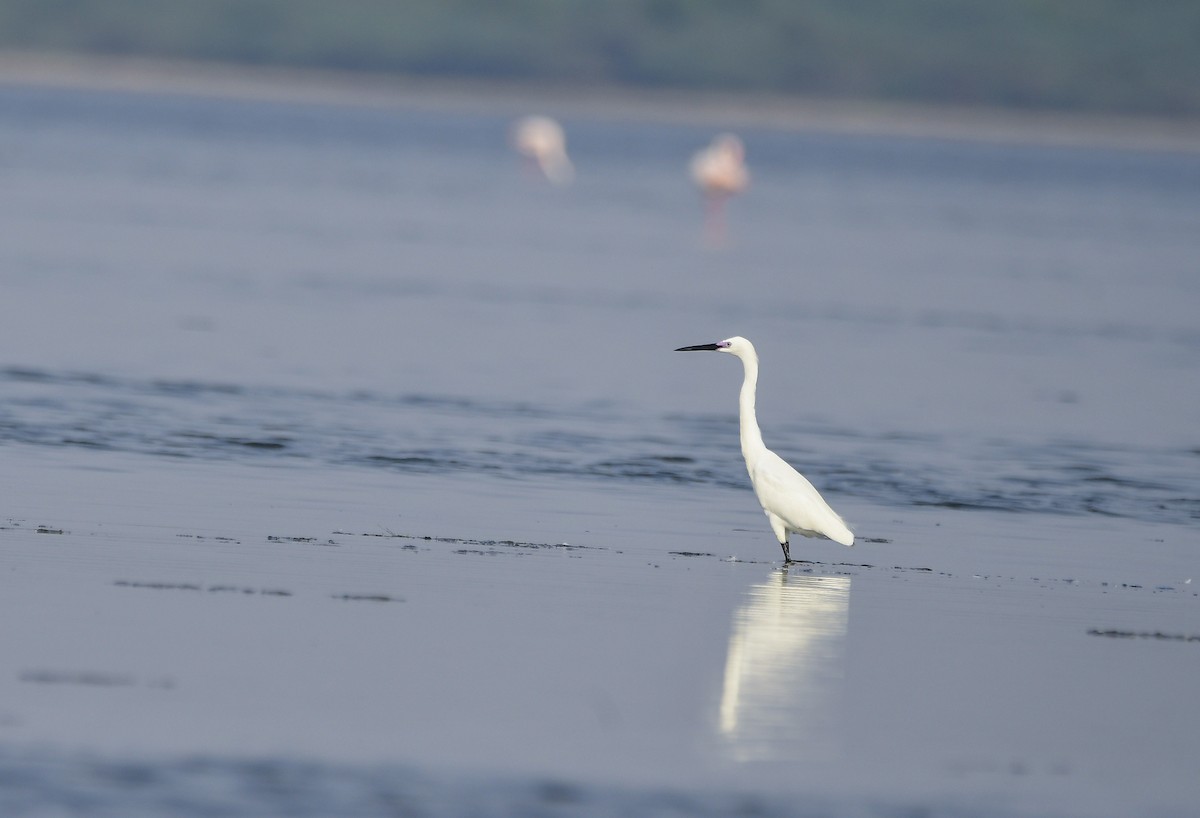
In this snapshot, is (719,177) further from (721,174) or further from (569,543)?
(569,543)

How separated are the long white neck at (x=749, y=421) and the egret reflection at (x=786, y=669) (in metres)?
1.47

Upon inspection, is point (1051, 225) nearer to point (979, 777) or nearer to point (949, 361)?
point (949, 361)

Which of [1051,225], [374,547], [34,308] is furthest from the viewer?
[1051,225]

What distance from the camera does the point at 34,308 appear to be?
26.7 metres

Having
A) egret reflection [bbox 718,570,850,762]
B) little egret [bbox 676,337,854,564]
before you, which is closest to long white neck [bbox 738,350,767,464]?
little egret [bbox 676,337,854,564]

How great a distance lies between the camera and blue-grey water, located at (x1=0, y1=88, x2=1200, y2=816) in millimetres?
9727

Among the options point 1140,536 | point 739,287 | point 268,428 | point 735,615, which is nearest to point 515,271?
point 739,287

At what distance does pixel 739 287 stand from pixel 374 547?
22883mm

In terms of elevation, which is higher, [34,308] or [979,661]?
[34,308]

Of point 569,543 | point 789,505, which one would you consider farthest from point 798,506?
point 569,543

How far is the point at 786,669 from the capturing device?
37.1 ft

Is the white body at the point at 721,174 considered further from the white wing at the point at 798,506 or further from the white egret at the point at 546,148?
the white wing at the point at 798,506

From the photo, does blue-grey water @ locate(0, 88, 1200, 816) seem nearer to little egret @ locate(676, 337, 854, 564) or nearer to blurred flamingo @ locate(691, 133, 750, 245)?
little egret @ locate(676, 337, 854, 564)

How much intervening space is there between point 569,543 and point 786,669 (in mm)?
3182
